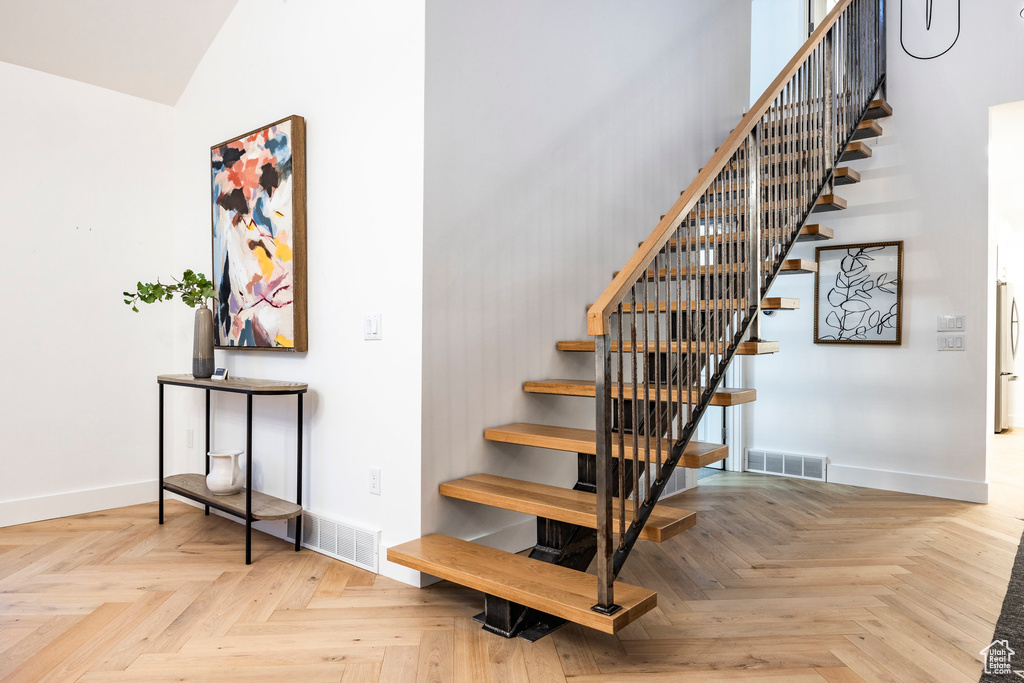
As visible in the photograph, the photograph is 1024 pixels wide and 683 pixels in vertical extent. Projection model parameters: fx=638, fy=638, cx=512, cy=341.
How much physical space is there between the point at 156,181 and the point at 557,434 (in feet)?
10.3

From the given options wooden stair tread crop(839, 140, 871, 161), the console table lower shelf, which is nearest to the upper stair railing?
wooden stair tread crop(839, 140, 871, 161)

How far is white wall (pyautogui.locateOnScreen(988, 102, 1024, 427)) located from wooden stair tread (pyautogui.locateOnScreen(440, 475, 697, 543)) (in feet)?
11.4

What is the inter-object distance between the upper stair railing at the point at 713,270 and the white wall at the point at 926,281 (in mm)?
452

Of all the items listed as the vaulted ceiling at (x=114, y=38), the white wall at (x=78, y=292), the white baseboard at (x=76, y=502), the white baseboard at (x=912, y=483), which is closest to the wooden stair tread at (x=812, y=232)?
the white baseboard at (x=912, y=483)

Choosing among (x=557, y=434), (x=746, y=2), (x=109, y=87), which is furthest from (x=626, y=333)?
(x=109, y=87)

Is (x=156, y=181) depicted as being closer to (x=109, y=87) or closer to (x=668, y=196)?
(x=109, y=87)

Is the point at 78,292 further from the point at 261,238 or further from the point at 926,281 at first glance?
the point at 926,281

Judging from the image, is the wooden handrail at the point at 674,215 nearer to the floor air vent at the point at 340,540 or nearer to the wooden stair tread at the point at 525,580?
the wooden stair tread at the point at 525,580

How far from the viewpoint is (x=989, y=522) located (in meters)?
3.56

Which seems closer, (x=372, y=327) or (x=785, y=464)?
(x=372, y=327)

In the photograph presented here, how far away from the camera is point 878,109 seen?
430 cm

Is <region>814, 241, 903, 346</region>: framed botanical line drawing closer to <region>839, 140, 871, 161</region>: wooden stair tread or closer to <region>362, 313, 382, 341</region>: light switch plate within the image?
<region>839, 140, 871, 161</region>: wooden stair tread

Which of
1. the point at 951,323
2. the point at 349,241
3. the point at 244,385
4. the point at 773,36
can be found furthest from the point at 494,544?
the point at 773,36

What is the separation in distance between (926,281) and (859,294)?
1.35ft
